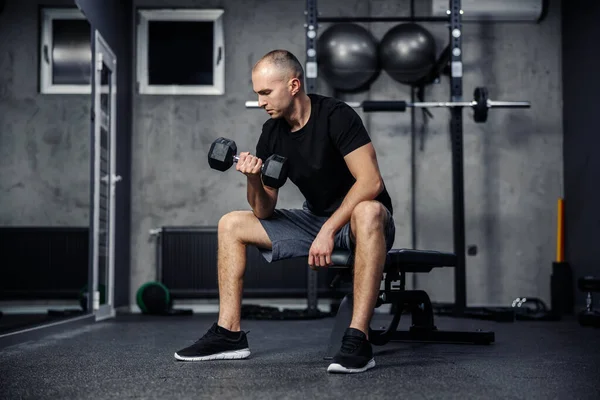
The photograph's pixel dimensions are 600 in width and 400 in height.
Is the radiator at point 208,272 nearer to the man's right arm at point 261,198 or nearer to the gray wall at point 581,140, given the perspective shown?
the gray wall at point 581,140

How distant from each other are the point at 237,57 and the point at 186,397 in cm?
407

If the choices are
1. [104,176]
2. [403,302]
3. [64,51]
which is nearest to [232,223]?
[403,302]

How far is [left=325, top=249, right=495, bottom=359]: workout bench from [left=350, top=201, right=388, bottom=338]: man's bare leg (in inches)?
5.4

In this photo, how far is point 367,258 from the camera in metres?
2.14

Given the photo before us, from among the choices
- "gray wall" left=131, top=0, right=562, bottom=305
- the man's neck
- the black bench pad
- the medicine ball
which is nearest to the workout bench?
the black bench pad

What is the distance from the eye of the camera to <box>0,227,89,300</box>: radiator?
12.4ft

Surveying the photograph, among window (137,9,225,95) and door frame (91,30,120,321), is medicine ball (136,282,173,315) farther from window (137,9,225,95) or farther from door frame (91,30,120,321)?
window (137,9,225,95)

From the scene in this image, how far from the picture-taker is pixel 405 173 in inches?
212

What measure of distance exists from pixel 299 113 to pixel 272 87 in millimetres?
131

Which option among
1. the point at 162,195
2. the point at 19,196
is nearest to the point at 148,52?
the point at 162,195

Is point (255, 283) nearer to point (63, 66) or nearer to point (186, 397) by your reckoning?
point (63, 66)

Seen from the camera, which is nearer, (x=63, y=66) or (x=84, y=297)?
(x=63, y=66)

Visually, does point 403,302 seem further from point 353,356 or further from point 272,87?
point 272,87

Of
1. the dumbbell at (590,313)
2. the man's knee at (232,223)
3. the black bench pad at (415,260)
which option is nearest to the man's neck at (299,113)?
the man's knee at (232,223)
